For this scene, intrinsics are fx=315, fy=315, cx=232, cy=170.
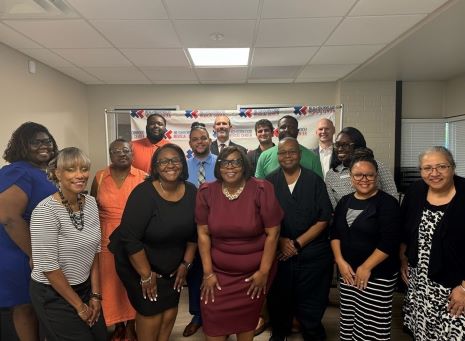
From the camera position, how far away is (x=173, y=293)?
202cm

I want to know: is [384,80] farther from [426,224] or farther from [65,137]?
[65,137]

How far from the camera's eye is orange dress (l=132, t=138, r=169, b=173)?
3.39m

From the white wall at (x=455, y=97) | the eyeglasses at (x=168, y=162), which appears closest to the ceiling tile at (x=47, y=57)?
the eyeglasses at (x=168, y=162)

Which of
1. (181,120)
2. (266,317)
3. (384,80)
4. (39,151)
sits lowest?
(266,317)

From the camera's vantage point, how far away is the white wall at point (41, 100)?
10.5 ft

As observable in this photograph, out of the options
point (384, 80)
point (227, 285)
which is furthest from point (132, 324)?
point (384, 80)

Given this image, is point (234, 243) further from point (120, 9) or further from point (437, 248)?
point (120, 9)

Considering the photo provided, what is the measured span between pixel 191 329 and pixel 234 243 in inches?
50.5

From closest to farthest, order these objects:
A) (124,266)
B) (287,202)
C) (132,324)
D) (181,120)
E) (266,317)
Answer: (124,266), (287,202), (132,324), (266,317), (181,120)

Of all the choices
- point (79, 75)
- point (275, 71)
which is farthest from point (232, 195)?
point (79, 75)

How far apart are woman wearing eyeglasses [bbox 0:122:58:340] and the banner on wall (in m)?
2.03

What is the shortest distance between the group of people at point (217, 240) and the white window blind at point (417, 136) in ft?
12.3

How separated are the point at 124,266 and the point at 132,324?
2.77 feet

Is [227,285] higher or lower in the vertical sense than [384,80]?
lower
